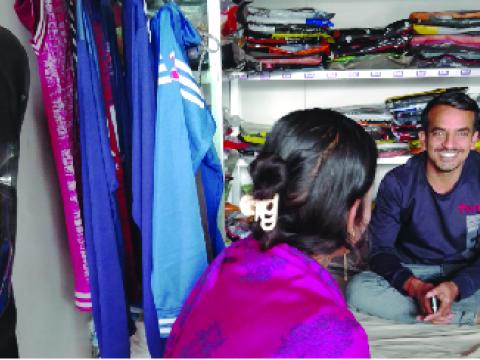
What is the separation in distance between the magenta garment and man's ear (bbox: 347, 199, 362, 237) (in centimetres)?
15

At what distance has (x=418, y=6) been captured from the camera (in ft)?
8.15

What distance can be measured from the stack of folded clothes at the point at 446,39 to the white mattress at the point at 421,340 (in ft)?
3.94

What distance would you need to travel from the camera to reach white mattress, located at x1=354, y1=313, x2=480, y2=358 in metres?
1.56

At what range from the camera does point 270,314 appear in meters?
0.71

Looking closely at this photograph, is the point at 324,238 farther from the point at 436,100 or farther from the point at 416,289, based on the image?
the point at 436,100

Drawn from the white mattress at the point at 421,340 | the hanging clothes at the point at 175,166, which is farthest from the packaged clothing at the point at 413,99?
the hanging clothes at the point at 175,166

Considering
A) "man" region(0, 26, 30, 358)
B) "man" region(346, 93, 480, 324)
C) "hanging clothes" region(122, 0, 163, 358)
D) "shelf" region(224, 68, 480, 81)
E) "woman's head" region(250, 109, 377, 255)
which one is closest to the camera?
"man" region(0, 26, 30, 358)

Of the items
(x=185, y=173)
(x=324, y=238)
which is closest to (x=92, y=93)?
(x=185, y=173)

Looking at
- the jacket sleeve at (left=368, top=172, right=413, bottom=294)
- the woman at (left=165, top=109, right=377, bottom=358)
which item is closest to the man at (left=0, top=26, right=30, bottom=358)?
the woman at (left=165, top=109, right=377, bottom=358)

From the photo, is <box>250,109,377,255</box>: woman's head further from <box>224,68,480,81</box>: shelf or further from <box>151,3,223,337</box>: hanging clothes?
<box>224,68,480,81</box>: shelf

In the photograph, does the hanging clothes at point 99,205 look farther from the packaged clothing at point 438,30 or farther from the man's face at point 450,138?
the packaged clothing at point 438,30

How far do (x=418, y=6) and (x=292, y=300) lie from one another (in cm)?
225

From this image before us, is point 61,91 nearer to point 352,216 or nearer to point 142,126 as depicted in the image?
point 142,126

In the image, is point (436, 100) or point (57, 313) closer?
Answer: point (57, 313)
